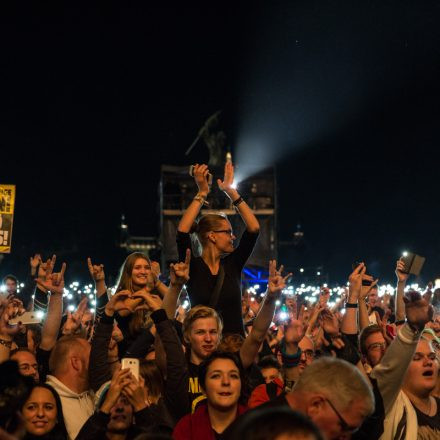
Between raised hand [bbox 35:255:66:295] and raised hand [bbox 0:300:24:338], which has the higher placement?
raised hand [bbox 35:255:66:295]

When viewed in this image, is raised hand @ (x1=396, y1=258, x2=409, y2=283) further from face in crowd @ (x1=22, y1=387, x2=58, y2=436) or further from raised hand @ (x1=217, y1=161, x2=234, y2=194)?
face in crowd @ (x1=22, y1=387, x2=58, y2=436)

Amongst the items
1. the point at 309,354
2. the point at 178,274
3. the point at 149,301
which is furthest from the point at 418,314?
the point at 309,354

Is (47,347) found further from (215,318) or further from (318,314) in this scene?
(318,314)

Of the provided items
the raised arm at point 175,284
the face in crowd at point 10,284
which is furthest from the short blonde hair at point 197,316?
the face in crowd at point 10,284

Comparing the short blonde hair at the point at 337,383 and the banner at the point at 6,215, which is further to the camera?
the banner at the point at 6,215

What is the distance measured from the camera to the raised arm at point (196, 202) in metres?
5.87

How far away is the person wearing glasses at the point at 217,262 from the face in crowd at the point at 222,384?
1442 millimetres

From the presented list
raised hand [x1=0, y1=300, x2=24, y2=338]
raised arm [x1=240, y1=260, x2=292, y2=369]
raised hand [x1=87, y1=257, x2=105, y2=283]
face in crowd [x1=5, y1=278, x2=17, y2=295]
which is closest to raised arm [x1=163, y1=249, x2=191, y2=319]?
raised arm [x1=240, y1=260, x2=292, y2=369]

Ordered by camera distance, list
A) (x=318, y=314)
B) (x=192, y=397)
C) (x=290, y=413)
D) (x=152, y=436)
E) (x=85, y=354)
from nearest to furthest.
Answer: (x=290, y=413) → (x=152, y=436) → (x=192, y=397) → (x=85, y=354) → (x=318, y=314)

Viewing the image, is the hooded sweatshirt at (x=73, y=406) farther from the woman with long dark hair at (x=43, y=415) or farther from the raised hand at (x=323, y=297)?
the raised hand at (x=323, y=297)

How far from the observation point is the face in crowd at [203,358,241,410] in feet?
13.5

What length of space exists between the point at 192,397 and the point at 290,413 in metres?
2.51

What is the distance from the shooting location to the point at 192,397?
15.8 ft

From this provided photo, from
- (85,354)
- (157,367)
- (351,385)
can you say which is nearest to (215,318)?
(157,367)
